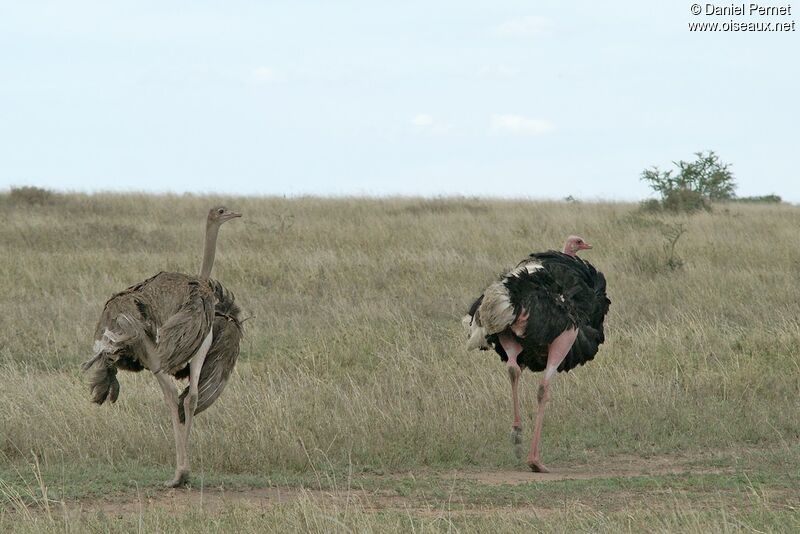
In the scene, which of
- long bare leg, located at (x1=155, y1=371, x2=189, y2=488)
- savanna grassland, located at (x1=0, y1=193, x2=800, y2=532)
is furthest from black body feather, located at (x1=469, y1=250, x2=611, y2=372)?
long bare leg, located at (x1=155, y1=371, x2=189, y2=488)

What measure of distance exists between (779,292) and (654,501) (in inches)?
285

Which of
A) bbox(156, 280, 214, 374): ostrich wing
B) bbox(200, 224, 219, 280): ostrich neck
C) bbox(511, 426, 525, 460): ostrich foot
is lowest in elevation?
bbox(511, 426, 525, 460): ostrich foot

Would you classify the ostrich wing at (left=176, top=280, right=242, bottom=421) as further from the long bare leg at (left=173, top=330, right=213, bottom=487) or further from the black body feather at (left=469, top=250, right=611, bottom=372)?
the black body feather at (left=469, top=250, right=611, bottom=372)

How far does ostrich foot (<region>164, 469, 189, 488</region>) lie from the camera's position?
6074 millimetres

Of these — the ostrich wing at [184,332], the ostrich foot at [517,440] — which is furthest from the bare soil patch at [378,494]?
the ostrich wing at [184,332]

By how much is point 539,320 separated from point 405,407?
133cm

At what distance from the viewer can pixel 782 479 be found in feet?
20.9

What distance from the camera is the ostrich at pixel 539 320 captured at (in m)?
6.95

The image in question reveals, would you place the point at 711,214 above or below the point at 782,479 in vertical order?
above

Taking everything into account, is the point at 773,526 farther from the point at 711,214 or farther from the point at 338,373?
the point at 711,214

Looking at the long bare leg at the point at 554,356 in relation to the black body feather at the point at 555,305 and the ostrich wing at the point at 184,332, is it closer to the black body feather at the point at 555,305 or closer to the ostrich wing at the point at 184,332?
the black body feather at the point at 555,305

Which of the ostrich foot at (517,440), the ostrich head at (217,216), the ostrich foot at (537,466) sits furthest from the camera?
the ostrich head at (217,216)

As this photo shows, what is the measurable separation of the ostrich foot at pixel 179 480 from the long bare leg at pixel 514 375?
2.03 m

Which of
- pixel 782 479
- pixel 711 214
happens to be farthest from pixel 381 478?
pixel 711 214
